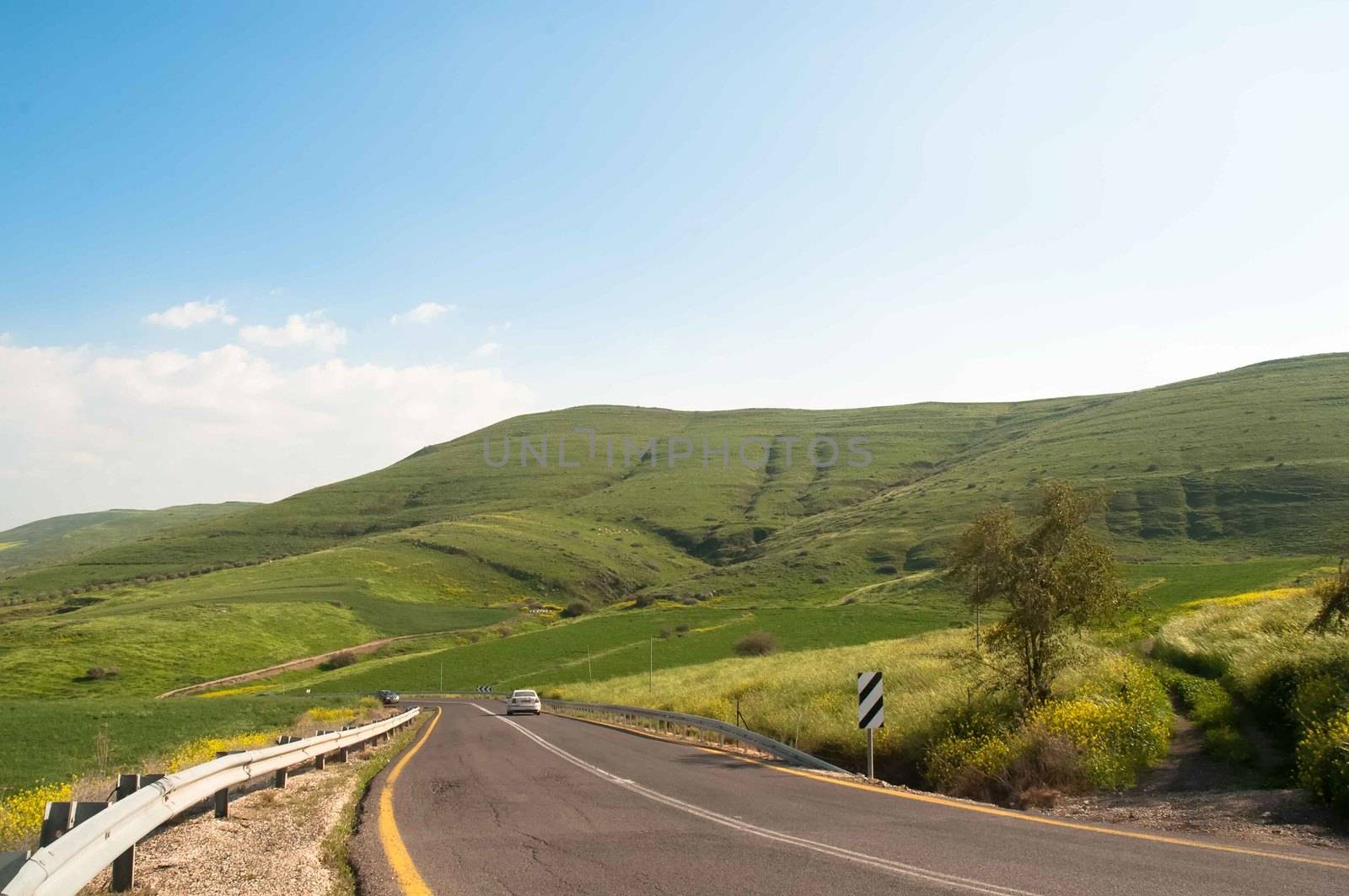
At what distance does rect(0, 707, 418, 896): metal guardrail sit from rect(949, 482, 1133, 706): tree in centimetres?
1570

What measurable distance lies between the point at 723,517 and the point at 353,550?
73691mm

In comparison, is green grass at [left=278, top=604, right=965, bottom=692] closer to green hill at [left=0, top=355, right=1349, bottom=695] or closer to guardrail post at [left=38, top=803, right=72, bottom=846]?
green hill at [left=0, top=355, right=1349, bottom=695]

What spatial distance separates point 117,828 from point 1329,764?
505 inches

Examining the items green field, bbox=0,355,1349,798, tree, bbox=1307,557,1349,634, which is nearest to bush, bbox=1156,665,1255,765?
tree, bbox=1307,557,1349,634

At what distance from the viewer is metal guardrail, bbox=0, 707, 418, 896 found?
4453mm

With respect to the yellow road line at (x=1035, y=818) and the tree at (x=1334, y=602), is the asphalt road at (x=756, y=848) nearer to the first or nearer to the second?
the yellow road line at (x=1035, y=818)

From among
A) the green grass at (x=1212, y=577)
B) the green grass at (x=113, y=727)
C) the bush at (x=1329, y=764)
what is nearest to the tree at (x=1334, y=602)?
the bush at (x=1329, y=764)

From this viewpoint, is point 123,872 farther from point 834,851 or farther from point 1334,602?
point 1334,602

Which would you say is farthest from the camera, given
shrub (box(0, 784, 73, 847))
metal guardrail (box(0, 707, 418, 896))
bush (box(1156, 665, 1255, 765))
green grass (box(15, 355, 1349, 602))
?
green grass (box(15, 355, 1349, 602))

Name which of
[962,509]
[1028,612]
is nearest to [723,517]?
[962,509]

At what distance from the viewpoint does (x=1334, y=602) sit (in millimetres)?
16031

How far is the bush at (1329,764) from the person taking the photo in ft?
33.2

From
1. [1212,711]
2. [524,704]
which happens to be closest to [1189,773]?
[1212,711]

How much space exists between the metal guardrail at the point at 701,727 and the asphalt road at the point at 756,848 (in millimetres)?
3704
